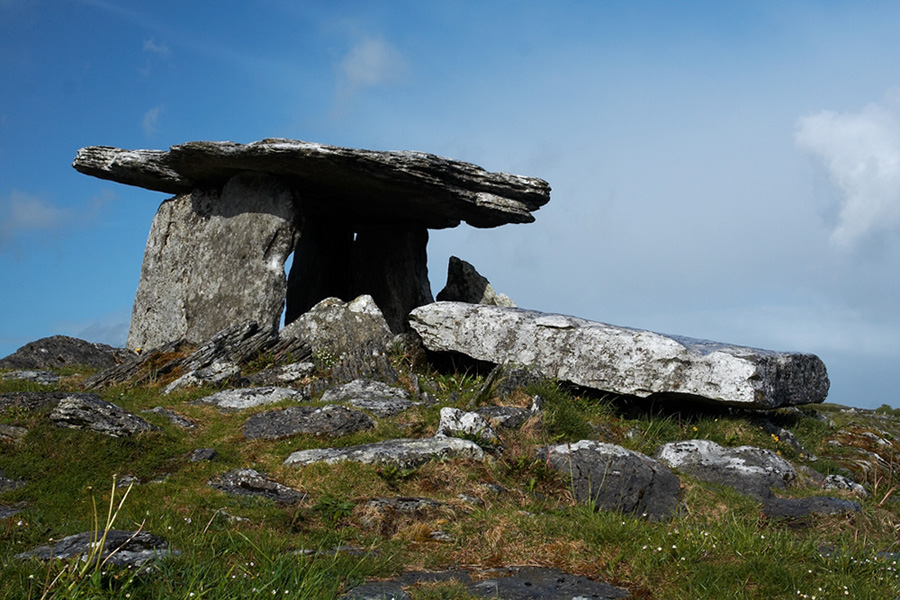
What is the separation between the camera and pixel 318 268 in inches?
820

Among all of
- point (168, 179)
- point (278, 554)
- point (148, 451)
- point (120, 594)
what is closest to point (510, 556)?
point (278, 554)

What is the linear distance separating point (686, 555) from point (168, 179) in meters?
15.3

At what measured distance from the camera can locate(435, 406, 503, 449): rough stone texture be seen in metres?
9.40

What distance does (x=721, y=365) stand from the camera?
1195cm

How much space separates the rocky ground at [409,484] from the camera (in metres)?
5.69

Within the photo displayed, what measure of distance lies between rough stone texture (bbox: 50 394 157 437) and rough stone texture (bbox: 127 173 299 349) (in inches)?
258

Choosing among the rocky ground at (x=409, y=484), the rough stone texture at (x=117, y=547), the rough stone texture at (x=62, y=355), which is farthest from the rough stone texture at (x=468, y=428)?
the rough stone texture at (x=62, y=355)

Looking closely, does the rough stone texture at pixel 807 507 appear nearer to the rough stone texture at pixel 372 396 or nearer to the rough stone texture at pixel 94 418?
the rough stone texture at pixel 372 396

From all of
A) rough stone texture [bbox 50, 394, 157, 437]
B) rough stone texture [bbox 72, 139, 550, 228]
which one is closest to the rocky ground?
rough stone texture [bbox 50, 394, 157, 437]

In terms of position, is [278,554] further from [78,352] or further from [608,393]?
[78,352]

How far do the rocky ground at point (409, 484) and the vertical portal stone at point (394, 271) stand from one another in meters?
4.89

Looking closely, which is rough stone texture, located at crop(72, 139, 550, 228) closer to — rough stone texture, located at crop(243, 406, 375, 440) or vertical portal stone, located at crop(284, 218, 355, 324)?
vertical portal stone, located at crop(284, 218, 355, 324)

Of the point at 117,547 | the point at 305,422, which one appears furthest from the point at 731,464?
the point at 117,547

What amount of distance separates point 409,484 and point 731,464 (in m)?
4.45
